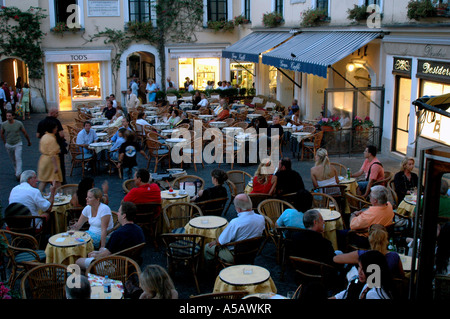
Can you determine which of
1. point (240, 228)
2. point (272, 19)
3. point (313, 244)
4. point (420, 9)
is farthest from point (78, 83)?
point (313, 244)

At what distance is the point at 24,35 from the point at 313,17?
13.1 meters

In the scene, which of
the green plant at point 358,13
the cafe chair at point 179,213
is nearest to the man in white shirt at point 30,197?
the cafe chair at point 179,213

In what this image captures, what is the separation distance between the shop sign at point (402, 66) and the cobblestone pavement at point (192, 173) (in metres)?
2.27

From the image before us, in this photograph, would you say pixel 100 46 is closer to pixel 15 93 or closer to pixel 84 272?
pixel 15 93

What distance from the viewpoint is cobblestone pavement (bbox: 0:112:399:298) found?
269 inches

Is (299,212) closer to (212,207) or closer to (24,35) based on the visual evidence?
(212,207)

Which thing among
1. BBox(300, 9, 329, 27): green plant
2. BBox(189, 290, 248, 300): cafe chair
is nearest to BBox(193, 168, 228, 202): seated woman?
BBox(189, 290, 248, 300): cafe chair

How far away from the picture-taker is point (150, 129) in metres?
14.8

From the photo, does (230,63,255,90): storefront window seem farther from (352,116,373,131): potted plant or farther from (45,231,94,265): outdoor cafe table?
(45,231,94,265): outdoor cafe table

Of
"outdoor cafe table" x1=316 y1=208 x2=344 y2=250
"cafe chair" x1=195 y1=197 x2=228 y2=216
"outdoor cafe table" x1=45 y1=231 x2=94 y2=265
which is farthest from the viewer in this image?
"cafe chair" x1=195 y1=197 x2=228 y2=216

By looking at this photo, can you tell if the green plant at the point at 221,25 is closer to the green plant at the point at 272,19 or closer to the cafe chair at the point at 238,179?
the green plant at the point at 272,19

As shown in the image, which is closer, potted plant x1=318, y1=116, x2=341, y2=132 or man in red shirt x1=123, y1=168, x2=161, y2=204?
man in red shirt x1=123, y1=168, x2=161, y2=204

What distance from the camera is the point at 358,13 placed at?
580 inches

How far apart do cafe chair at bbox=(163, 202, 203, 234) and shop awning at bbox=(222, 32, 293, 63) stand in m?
12.1
